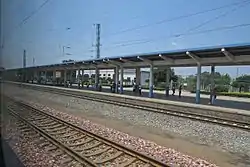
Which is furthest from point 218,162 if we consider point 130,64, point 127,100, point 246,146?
point 130,64

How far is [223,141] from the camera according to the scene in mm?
11070

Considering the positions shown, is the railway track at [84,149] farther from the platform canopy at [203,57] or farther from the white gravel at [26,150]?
the platform canopy at [203,57]

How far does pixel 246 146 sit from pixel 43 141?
6221 millimetres

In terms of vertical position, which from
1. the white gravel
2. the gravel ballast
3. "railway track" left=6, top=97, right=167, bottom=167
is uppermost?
"railway track" left=6, top=97, right=167, bottom=167

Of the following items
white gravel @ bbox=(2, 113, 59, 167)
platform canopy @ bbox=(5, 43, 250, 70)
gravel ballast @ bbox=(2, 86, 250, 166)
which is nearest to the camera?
white gravel @ bbox=(2, 113, 59, 167)

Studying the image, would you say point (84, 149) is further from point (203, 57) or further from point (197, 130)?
point (203, 57)

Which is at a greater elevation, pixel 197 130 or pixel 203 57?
pixel 203 57

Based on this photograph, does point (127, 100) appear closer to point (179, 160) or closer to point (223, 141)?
point (223, 141)

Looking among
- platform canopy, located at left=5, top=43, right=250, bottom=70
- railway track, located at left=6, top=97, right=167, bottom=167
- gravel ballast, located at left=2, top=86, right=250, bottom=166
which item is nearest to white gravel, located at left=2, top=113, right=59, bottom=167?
railway track, located at left=6, top=97, right=167, bottom=167

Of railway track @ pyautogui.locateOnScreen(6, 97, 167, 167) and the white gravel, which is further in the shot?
the white gravel

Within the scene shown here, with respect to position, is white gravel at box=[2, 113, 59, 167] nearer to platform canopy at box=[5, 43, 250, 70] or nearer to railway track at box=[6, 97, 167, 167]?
railway track at box=[6, 97, 167, 167]

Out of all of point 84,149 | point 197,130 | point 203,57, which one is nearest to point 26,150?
point 84,149

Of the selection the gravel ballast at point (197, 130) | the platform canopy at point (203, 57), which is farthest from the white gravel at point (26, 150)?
the platform canopy at point (203, 57)

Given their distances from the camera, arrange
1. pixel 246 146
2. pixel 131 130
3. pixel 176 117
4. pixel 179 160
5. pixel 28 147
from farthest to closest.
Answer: pixel 176 117
pixel 131 130
pixel 246 146
pixel 28 147
pixel 179 160
